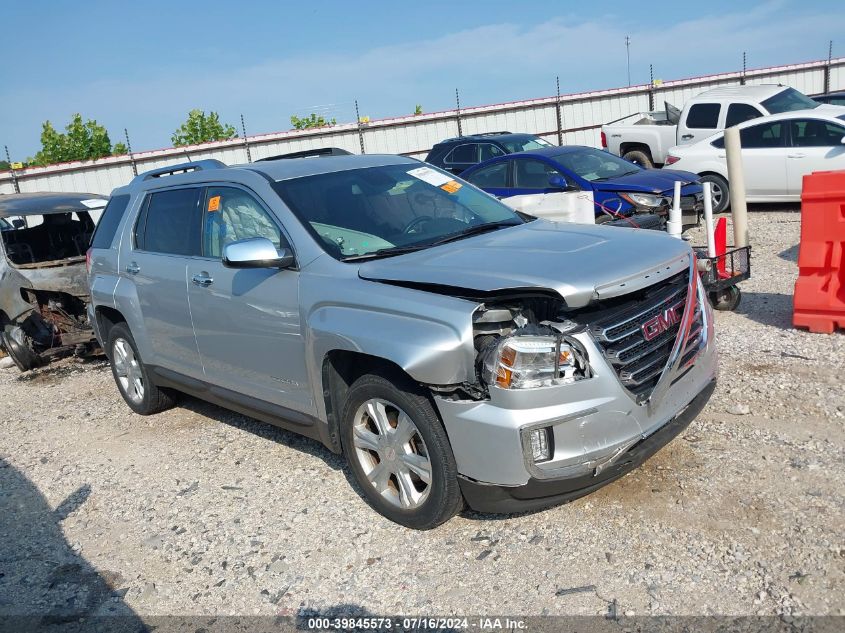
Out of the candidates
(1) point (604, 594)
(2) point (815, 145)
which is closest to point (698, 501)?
(1) point (604, 594)

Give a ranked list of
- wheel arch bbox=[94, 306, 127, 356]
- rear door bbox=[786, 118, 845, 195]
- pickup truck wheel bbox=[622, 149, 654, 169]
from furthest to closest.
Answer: pickup truck wheel bbox=[622, 149, 654, 169] → rear door bbox=[786, 118, 845, 195] → wheel arch bbox=[94, 306, 127, 356]

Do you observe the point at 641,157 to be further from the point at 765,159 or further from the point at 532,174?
the point at 532,174

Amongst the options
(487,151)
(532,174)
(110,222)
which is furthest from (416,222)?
(487,151)

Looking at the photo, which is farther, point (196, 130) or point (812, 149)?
point (196, 130)

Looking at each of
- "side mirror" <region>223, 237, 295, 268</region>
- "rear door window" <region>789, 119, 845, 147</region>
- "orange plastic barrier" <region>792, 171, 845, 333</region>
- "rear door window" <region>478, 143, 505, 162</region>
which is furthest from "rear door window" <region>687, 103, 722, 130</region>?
"side mirror" <region>223, 237, 295, 268</region>

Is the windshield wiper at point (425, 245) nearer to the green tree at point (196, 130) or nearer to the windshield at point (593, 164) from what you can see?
the windshield at point (593, 164)

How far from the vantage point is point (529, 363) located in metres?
3.24

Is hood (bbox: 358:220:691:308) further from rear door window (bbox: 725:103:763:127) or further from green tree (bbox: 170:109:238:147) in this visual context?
green tree (bbox: 170:109:238:147)

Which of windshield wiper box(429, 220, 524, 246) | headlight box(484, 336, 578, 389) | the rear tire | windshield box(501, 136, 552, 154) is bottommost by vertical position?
the rear tire

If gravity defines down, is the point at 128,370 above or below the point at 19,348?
above

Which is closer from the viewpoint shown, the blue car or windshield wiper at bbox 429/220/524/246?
windshield wiper at bbox 429/220/524/246

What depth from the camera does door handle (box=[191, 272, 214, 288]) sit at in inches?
185

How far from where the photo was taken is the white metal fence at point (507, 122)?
23.6 m

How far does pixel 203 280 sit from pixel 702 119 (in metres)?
12.5
